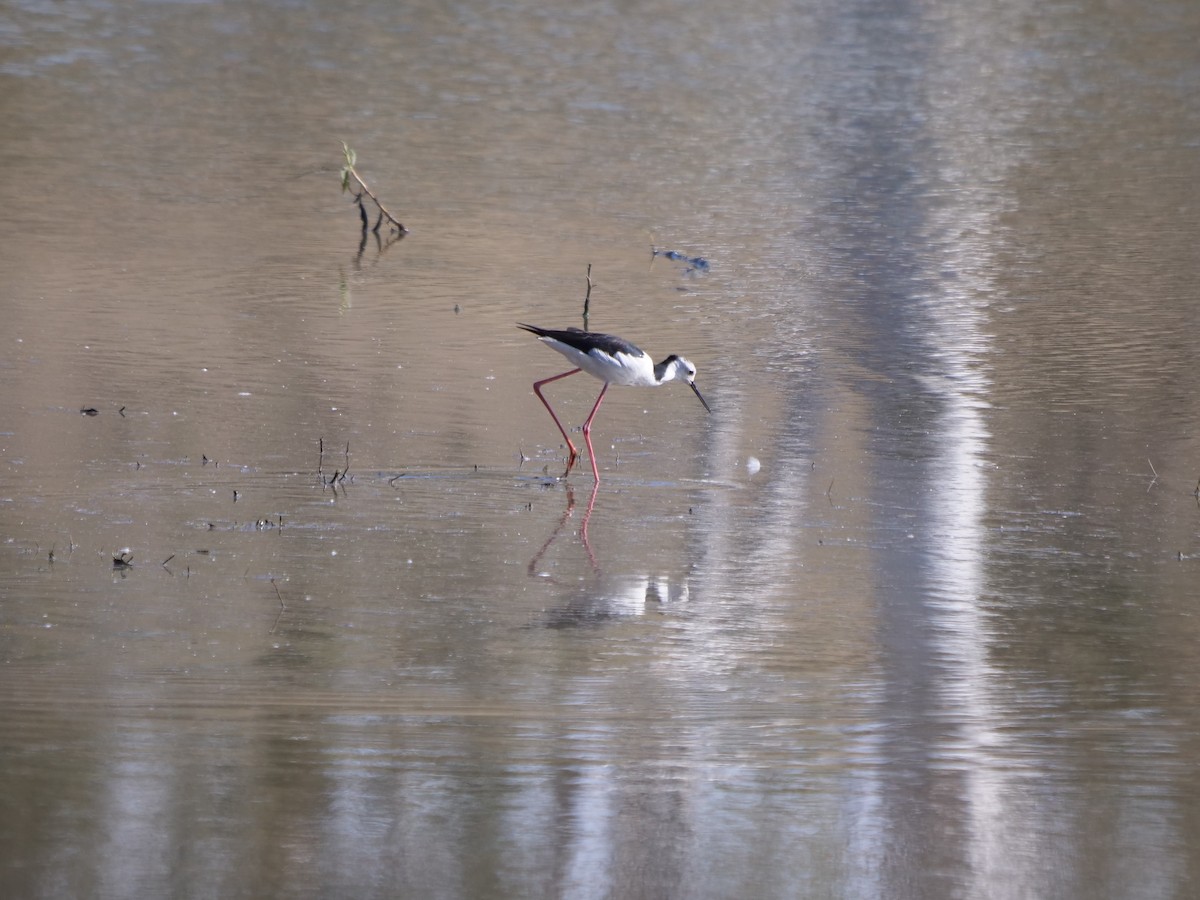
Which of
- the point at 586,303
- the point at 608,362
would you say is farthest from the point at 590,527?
the point at 586,303

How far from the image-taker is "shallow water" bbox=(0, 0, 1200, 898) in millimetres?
5527

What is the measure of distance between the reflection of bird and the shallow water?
340mm

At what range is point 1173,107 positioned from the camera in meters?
26.8

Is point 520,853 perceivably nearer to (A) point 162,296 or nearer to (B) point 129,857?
(B) point 129,857

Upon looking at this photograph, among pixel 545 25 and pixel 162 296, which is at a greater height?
pixel 545 25

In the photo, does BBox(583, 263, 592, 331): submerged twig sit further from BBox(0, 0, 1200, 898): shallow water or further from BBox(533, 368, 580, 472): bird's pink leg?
BBox(533, 368, 580, 472): bird's pink leg

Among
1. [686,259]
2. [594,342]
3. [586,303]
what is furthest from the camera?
[686,259]

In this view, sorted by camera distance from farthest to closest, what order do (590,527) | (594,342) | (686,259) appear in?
(686,259), (594,342), (590,527)

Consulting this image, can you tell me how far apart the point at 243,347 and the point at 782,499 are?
4495 mm

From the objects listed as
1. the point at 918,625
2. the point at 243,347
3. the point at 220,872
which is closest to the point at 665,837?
the point at 220,872

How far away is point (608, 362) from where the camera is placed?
34.3 feet

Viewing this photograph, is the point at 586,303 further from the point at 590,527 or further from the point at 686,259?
the point at 590,527

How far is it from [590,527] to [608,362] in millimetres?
1734

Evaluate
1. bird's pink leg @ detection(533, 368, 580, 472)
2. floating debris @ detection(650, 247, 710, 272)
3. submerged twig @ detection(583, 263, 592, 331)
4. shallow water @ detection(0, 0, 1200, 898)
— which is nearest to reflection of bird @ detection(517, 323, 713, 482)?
bird's pink leg @ detection(533, 368, 580, 472)
